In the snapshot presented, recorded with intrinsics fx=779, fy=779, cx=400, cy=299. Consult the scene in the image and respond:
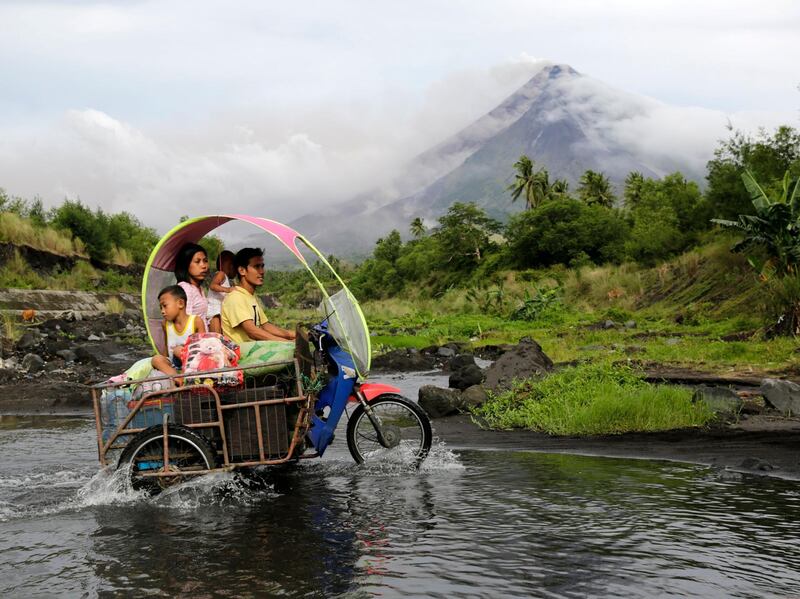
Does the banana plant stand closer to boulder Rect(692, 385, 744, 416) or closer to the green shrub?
boulder Rect(692, 385, 744, 416)

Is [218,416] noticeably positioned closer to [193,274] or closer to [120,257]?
[193,274]

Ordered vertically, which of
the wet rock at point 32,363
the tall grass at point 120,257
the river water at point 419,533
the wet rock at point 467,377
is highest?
the tall grass at point 120,257

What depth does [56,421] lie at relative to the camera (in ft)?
46.2

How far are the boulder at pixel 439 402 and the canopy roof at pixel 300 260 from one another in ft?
16.2

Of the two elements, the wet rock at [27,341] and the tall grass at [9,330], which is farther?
the tall grass at [9,330]

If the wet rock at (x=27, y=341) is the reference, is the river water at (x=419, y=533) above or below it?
below

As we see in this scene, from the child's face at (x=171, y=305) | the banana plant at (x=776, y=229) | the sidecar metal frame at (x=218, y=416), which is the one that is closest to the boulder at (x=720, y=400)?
the sidecar metal frame at (x=218, y=416)

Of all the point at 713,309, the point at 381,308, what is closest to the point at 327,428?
the point at 713,309

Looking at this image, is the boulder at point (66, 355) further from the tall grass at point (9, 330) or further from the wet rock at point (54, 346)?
the tall grass at point (9, 330)

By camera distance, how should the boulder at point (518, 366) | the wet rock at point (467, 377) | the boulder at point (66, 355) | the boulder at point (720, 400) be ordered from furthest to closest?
the boulder at point (66, 355) < the wet rock at point (467, 377) < the boulder at point (518, 366) < the boulder at point (720, 400)

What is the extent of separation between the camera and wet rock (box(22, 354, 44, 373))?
20.7m

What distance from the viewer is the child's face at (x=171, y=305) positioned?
25.7 ft

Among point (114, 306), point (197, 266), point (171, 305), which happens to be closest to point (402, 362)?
point (197, 266)

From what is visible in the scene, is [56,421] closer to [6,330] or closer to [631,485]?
[631,485]
